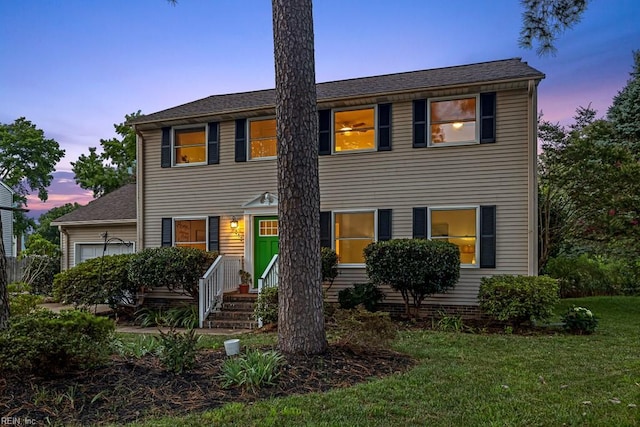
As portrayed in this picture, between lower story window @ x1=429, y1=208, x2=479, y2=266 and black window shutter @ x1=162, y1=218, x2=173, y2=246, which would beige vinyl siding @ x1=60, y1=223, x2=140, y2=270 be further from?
lower story window @ x1=429, y1=208, x2=479, y2=266

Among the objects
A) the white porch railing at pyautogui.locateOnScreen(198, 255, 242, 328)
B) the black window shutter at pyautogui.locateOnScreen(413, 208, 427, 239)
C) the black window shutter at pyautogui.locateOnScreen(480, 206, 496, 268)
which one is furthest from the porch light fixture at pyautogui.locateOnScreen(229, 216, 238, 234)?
the black window shutter at pyautogui.locateOnScreen(480, 206, 496, 268)

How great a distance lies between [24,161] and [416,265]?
30.0 metres

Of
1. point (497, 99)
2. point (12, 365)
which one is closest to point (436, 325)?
point (497, 99)

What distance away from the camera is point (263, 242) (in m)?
11.3

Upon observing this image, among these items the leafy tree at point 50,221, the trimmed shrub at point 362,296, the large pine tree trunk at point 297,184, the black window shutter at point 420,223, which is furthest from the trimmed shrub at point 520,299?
the leafy tree at point 50,221

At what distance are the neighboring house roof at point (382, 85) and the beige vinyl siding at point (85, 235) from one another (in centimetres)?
367

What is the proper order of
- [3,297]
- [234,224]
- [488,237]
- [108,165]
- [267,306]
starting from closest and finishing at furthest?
1. [3,297]
2. [267,306]
3. [488,237]
4. [234,224]
5. [108,165]

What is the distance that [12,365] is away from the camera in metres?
4.00

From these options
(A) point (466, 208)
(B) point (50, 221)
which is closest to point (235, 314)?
(A) point (466, 208)

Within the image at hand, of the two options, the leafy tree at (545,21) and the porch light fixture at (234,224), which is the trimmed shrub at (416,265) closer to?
the porch light fixture at (234,224)

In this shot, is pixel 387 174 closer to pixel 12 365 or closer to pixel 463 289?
pixel 463 289

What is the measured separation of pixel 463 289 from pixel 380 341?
16.2ft

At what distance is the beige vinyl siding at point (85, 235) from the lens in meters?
14.1

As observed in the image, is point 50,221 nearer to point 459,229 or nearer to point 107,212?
point 107,212
